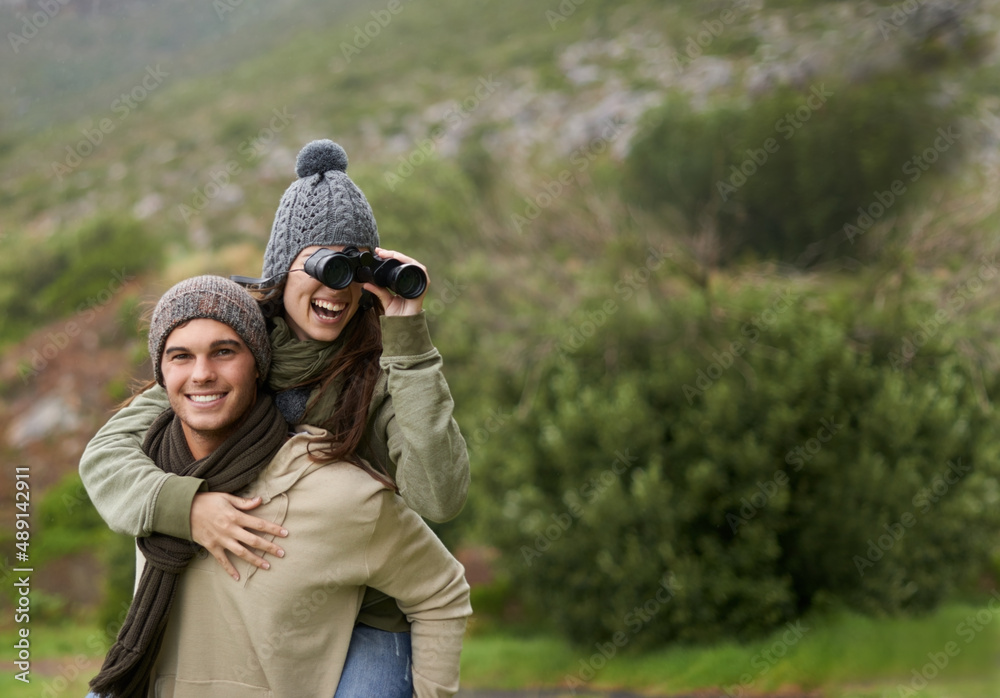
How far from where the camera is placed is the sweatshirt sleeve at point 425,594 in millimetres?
1613

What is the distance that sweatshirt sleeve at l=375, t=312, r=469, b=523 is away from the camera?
152 cm

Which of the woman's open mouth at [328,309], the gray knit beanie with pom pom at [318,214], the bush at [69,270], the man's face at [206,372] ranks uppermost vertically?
the bush at [69,270]

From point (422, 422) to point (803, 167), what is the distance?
5.38m

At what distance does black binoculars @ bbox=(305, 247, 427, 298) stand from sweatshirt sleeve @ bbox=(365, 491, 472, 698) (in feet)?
1.13

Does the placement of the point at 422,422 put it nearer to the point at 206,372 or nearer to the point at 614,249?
the point at 206,372

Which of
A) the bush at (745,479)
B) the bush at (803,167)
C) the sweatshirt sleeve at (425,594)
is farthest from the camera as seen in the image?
the bush at (803,167)

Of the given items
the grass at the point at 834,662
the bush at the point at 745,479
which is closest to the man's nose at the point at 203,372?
the bush at the point at 745,479

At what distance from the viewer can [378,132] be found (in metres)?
7.50

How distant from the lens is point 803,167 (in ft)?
20.6

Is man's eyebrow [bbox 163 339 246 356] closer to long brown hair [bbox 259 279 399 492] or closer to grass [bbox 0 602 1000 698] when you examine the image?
long brown hair [bbox 259 279 399 492]

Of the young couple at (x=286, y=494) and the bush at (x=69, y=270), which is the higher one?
the bush at (x=69, y=270)

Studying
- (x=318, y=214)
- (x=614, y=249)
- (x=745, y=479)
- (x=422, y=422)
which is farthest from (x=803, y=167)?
(x=422, y=422)

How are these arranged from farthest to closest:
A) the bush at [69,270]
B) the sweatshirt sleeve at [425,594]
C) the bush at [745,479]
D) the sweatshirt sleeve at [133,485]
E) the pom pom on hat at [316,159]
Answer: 1. the bush at [69,270]
2. the bush at [745,479]
3. the pom pom on hat at [316,159]
4. the sweatshirt sleeve at [425,594]
5. the sweatshirt sleeve at [133,485]

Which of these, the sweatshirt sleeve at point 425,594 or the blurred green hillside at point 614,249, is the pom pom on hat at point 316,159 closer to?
the sweatshirt sleeve at point 425,594
